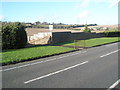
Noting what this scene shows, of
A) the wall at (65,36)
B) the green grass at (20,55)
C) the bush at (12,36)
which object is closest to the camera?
the green grass at (20,55)

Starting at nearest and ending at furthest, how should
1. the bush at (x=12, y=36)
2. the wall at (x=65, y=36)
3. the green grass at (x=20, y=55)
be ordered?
1. the green grass at (x=20, y=55)
2. the bush at (x=12, y=36)
3. the wall at (x=65, y=36)

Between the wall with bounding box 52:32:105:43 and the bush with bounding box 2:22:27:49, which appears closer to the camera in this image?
the bush with bounding box 2:22:27:49

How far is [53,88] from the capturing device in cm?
559

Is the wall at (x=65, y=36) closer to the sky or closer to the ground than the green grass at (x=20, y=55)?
closer to the sky

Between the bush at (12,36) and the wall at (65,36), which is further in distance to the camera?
the wall at (65,36)

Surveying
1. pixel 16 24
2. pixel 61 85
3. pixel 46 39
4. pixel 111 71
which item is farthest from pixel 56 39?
pixel 61 85

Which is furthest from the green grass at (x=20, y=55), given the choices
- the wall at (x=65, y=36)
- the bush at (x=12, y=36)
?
the wall at (x=65, y=36)

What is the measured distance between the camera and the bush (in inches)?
650

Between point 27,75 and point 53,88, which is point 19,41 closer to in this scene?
point 27,75

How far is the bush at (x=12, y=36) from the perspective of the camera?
16.5 metres

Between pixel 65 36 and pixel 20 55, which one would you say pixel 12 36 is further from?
pixel 65 36

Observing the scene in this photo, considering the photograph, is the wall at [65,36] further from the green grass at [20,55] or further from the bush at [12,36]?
the green grass at [20,55]

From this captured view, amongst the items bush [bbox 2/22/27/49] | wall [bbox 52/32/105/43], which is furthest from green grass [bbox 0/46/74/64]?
wall [bbox 52/32/105/43]

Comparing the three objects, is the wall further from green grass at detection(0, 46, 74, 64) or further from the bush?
green grass at detection(0, 46, 74, 64)
